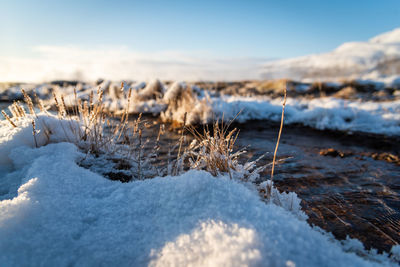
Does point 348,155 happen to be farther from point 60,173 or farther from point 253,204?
point 60,173

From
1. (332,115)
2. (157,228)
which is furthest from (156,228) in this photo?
(332,115)

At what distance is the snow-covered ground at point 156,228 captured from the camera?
917 mm

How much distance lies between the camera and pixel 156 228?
1.14 metres

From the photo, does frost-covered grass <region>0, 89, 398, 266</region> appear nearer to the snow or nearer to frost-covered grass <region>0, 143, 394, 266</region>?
frost-covered grass <region>0, 143, 394, 266</region>

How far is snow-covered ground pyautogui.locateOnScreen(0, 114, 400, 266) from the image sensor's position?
917mm

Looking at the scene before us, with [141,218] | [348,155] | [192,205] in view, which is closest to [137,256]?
[141,218]

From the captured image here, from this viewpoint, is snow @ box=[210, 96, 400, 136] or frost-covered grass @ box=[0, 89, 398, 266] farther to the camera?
snow @ box=[210, 96, 400, 136]

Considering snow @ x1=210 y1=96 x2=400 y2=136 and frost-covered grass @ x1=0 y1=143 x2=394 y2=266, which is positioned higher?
frost-covered grass @ x1=0 y1=143 x2=394 y2=266

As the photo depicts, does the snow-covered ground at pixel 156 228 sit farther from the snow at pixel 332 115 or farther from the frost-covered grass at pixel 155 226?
the snow at pixel 332 115

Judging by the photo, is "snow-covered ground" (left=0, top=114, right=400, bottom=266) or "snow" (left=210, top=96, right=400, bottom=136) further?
"snow" (left=210, top=96, right=400, bottom=136)

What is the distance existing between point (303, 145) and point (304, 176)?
166cm

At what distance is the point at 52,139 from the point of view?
2477 millimetres

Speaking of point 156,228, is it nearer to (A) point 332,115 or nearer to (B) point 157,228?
(B) point 157,228

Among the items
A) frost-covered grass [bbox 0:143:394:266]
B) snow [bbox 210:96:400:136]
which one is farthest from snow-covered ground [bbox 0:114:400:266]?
snow [bbox 210:96:400:136]
